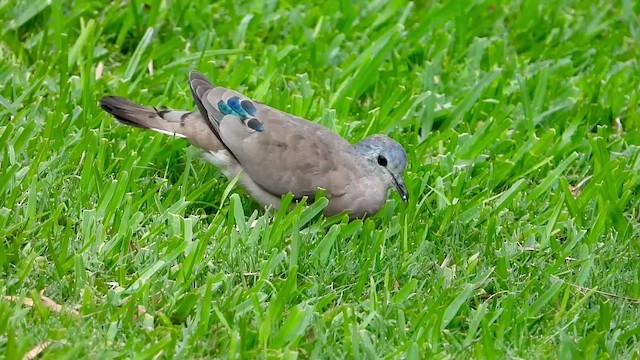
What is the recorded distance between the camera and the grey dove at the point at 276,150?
5.97 meters

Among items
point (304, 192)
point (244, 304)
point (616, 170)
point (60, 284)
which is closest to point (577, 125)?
point (616, 170)

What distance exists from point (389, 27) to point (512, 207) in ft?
7.14

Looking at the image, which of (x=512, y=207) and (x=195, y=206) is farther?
(x=512, y=207)

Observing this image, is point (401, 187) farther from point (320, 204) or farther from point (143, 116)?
point (143, 116)

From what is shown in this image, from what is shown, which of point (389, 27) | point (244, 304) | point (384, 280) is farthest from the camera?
point (389, 27)

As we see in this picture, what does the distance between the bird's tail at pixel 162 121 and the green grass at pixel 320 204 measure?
0.10 metres

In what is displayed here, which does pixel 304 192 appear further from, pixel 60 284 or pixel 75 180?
pixel 60 284

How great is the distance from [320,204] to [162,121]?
3.52 feet

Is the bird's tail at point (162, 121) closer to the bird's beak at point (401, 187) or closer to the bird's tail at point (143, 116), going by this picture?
the bird's tail at point (143, 116)

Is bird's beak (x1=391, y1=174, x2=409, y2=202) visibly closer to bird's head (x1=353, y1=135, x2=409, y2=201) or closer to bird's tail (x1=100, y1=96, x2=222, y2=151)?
bird's head (x1=353, y1=135, x2=409, y2=201)

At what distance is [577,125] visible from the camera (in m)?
7.21

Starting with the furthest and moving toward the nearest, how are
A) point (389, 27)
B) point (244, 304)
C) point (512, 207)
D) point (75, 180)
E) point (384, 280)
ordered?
point (389, 27) < point (512, 207) < point (75, 180) < point (384, 280) < point (244, 304)

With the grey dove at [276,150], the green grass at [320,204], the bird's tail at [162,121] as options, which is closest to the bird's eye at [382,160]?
the grey dove at [276,150]

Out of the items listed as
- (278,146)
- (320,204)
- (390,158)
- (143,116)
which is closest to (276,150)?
(278,146)
